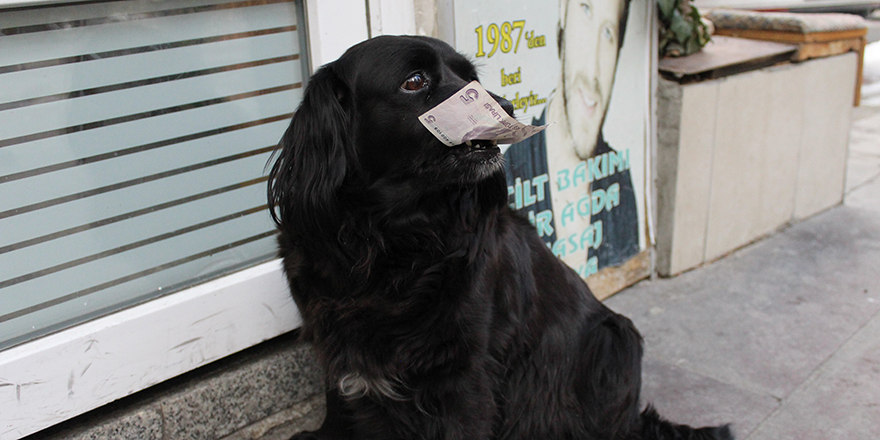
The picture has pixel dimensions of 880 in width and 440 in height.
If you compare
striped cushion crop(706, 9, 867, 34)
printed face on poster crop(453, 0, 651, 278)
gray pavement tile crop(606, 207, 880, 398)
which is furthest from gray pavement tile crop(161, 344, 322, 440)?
striped cushion crop(706, 9, 867, 34)

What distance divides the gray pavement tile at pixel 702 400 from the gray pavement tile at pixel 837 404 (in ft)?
0.20

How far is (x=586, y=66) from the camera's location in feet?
11.3

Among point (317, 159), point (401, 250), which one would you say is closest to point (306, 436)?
point (401, 250)

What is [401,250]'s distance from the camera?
204 cm

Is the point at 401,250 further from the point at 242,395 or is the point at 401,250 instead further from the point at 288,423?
the point at 288,423

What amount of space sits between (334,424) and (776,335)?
2255 millimetres

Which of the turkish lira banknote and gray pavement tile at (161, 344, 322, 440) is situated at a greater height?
the turkish lira banknote

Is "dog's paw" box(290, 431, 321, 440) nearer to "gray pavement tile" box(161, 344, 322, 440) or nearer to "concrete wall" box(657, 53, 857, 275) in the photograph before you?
"gray pavement tile" box(161, 344, 322, 440)

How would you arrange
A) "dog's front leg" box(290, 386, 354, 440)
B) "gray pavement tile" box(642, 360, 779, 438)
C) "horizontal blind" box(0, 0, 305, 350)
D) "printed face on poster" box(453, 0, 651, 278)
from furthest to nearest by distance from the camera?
"printed face on poster" box(453, 0, 651, 278), "gray pavement tile" box(642, 360, 779, 438), "dog's front leg" box(290, 386, 354, 440), "horizontal blind" box(0, 0, 305, 350)

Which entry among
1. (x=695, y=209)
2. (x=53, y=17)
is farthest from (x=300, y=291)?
(x=695, y=209)

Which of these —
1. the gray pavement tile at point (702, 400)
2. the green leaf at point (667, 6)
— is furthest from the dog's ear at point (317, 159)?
the green leaf at point (667, 6)

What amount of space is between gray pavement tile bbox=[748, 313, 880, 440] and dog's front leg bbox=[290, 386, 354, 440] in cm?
152

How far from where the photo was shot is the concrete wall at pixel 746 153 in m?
3.92

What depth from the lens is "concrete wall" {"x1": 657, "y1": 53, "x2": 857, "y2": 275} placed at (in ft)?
12.9
